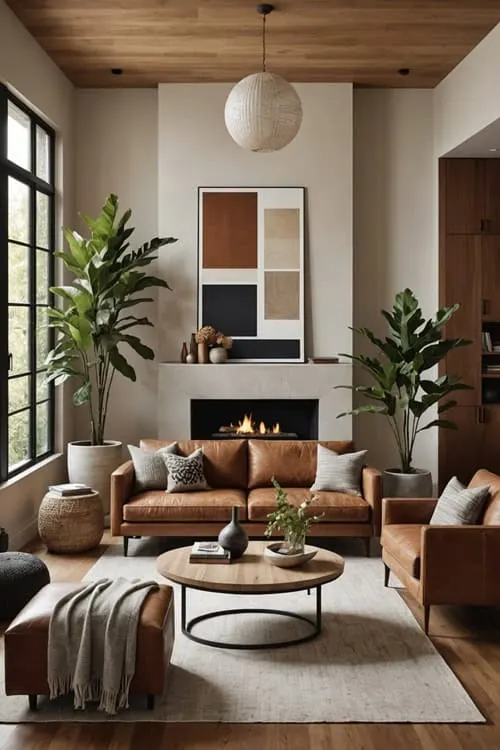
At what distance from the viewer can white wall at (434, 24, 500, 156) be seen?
6.40 m

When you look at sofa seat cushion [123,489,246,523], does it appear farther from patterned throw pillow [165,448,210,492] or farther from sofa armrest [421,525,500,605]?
sofa armrest [421,525,500,605]

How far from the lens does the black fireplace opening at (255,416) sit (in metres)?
8.01

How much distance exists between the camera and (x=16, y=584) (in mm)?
4766

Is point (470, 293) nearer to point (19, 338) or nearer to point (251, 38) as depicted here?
point (251, 38)

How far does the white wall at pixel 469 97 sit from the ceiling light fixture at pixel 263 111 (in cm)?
157

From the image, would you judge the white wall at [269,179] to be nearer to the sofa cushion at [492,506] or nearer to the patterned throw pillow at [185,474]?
the patterned throw pillow at [185,474]

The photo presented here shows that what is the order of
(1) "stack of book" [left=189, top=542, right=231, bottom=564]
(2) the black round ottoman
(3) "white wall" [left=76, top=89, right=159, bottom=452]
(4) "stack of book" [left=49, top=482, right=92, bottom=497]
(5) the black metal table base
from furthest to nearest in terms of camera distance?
(3) "white wall" [left=76, top=89, right=159, bottom=452], (4) "stack of book" [left=49, top=482, right=92, bottom=497], (2) the black round ottoman, (1) "stack of book" [left=189, top=542, right=231, bottom=564], (5) the black metal table base

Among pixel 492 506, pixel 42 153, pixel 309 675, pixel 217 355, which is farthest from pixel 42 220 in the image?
pixel 309 675

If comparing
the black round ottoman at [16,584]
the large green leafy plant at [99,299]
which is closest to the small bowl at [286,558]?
the black round ottoman at [16,584]

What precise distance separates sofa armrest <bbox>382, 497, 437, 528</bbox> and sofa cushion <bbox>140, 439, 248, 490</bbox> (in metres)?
1.55

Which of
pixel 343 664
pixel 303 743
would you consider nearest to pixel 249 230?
pixel 343 664

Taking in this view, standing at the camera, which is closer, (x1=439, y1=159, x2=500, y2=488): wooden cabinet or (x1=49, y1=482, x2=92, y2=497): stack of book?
(x1=49, y1=482, x2=92, y2=497): stack of book

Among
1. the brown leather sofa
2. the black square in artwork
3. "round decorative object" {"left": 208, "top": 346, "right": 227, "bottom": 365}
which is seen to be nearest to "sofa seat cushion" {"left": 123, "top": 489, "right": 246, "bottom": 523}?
the brown leather sofa

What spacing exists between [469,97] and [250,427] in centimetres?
328
